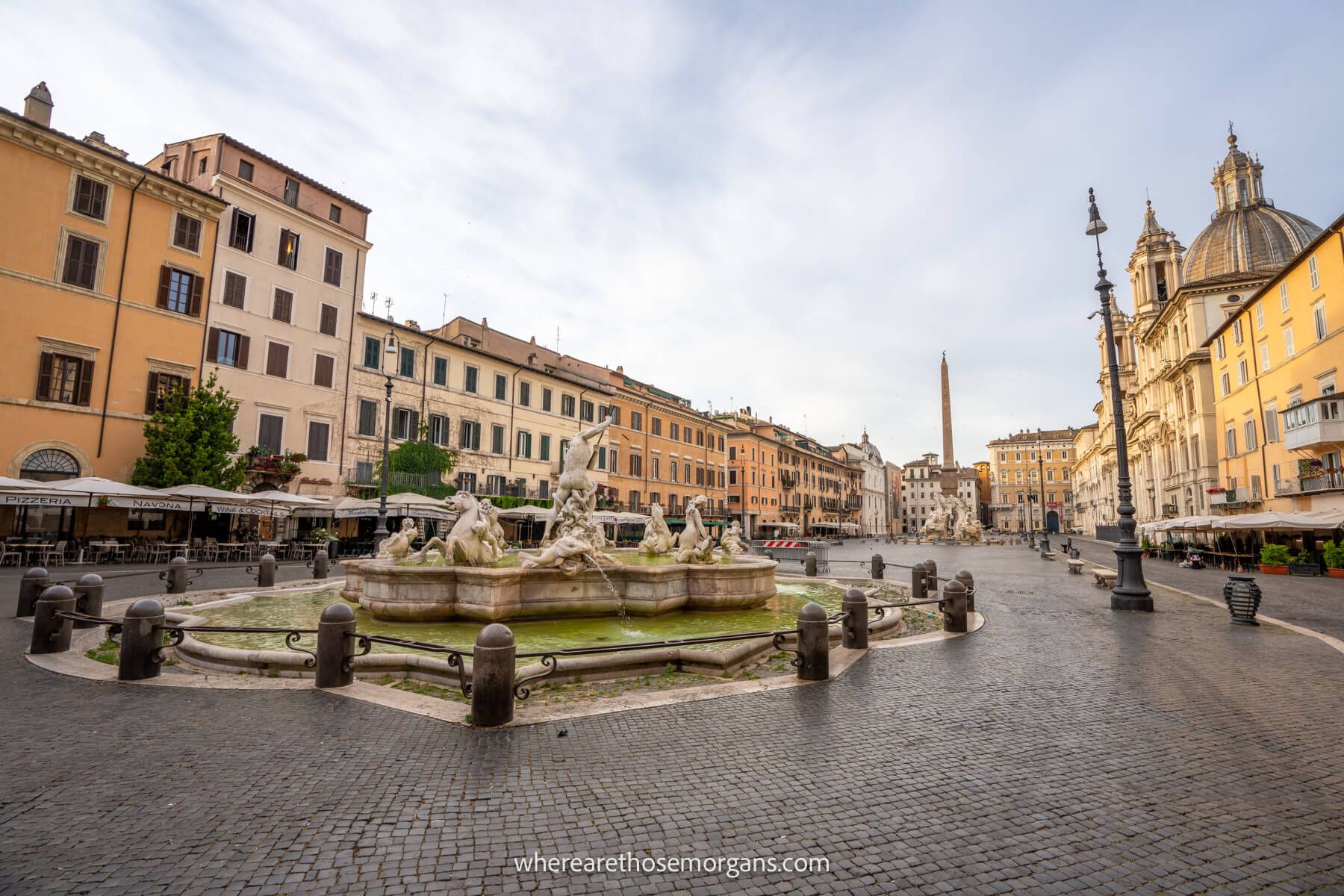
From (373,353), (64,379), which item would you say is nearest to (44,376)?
(64,379)

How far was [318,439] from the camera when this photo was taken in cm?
2881

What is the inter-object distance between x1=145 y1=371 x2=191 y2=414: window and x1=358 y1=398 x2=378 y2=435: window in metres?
7.39

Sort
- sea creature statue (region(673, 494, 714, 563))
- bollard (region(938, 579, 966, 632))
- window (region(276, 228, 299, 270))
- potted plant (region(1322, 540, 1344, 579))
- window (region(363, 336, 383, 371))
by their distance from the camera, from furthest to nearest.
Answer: window (region(363, 336, 383, 371)) → window (region(276, 228, 299, 270)) → potted plant (region(1322, 540, 1344, 579)) → sea creature statue (region(673, 494, 714, 563)) → bollard (region(938, 579, 966, 632))

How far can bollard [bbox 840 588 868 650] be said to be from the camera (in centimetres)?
848

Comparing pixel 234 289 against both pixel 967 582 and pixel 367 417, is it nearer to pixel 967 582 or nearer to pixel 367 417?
pixel 367 417

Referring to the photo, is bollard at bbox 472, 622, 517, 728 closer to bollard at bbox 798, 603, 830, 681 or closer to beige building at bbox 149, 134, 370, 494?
bollard at bbox 798, 603, 830, 681

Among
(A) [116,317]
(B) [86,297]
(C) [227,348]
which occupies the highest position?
(B) [86,297]

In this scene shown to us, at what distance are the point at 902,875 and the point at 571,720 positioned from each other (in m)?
3.05

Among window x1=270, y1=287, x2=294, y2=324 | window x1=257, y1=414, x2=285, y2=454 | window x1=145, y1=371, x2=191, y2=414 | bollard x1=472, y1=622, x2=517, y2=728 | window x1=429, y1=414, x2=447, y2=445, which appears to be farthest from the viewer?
window x1=429, y1=414, x2=447, y2=445

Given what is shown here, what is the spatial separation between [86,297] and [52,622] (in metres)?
21.3

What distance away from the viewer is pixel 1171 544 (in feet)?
113

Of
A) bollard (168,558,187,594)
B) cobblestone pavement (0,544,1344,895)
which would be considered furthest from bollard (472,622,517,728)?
bollard (168,558,187,594)

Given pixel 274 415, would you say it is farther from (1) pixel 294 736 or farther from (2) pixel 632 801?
(2) pixel 632 801

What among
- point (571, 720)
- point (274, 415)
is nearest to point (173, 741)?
point (571, 720)
